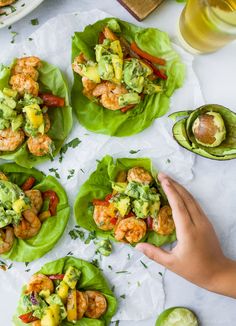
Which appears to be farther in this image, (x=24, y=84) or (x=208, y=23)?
(x=24, y=84)

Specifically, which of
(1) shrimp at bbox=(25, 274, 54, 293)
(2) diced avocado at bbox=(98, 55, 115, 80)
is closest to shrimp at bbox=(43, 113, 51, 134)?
(2) diced avocado at bbox=(98, 55, 115, 80)

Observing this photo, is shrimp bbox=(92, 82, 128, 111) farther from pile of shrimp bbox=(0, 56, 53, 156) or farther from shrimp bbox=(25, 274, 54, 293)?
shrimp bbox=(25, 274, 54, 293)

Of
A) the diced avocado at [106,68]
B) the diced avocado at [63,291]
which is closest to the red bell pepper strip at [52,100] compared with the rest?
the diced avocado at [106,68]

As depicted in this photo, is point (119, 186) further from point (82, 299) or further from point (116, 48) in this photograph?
point (116, 48)

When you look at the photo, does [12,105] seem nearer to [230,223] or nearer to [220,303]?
[230,223]

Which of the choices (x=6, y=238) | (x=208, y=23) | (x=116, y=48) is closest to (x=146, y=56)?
(x=116, y=48)
